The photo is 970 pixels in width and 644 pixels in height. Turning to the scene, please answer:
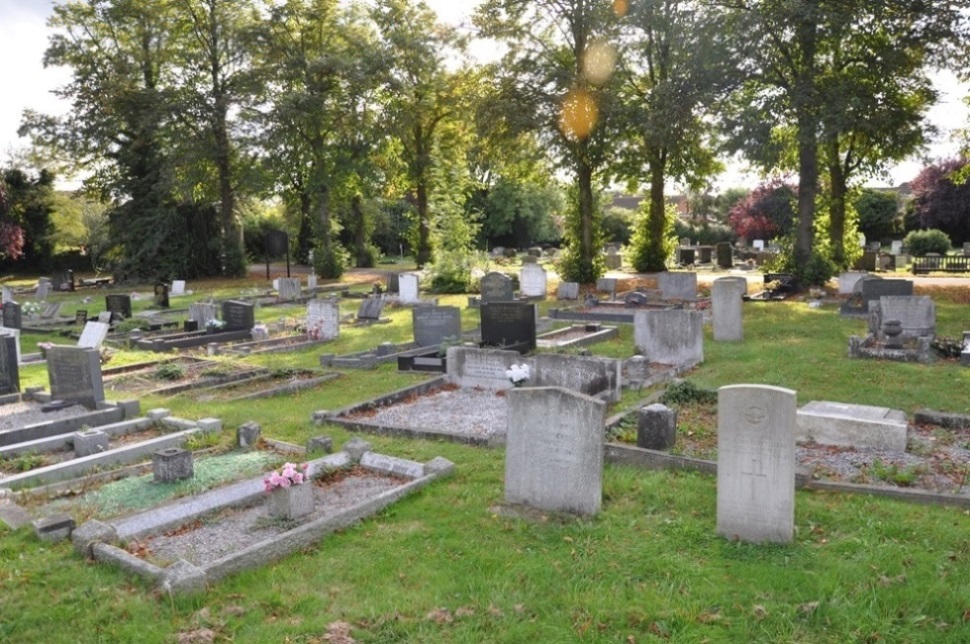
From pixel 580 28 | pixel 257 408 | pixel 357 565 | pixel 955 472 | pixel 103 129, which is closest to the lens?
pixel 357 565

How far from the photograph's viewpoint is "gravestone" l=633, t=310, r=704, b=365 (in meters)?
13.3

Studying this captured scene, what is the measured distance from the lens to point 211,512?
6.87 metres

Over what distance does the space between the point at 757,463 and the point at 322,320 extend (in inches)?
533

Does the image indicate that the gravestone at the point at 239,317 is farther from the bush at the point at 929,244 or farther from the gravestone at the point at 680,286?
the bush at the point at 929,244

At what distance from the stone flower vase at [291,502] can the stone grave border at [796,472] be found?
10.3 ft

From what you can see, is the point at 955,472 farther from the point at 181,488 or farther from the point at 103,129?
the point at 103,129

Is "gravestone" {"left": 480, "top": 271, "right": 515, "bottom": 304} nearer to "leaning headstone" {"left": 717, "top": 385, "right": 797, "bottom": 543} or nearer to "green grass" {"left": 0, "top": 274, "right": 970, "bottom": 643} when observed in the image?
"green grass" {"left": 0, "top": 274, "right": 970, "bottom": 643}

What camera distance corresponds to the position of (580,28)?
92.2 ft

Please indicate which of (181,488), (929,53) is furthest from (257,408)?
(929,53)

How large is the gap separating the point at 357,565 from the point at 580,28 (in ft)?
85.9

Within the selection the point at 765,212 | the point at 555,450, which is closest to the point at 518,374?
the point at 555,450

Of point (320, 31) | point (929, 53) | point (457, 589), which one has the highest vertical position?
point (320, 31)

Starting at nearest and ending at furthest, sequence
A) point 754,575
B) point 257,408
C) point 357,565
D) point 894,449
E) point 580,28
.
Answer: point 754,575, point 357,565, point 894,449, point 257,408, point 580,28

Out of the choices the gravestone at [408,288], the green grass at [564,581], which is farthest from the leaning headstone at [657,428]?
the gravestone at [408,288]
